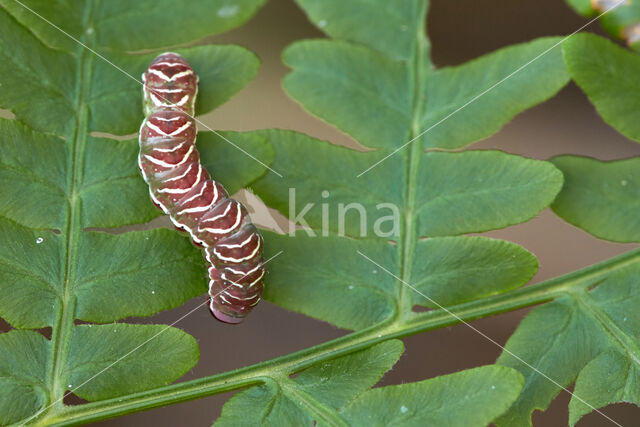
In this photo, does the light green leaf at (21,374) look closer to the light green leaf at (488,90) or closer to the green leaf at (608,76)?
the light green leaf at (488,90)

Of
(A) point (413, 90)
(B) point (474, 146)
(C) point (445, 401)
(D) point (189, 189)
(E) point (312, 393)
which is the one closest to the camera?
(C) point (445, 401)

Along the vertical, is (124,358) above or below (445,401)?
above

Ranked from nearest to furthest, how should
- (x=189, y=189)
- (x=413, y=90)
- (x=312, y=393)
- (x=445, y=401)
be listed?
1. (x=445, y=401)
2. (x=312, y=393)
3. (x=189, y=189)
4. (x=413, y=90)

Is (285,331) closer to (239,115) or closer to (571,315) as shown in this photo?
(239,115)

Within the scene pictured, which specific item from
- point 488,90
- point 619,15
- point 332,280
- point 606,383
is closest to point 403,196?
point 332,280

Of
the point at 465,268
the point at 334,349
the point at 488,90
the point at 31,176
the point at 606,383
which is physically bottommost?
the point at 606,383

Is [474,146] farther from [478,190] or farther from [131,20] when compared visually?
[131,20]
